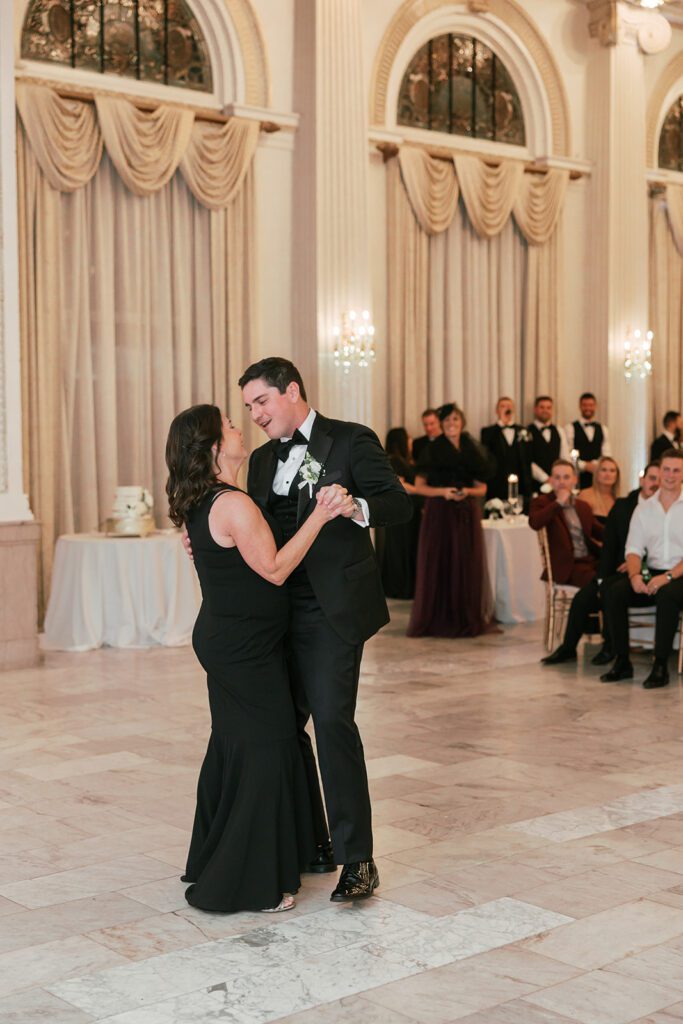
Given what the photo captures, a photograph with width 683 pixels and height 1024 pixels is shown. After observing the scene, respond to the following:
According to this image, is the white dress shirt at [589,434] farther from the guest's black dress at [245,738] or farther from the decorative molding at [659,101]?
the guest's black dress at [245,738]

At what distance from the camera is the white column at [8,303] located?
809 centimetres

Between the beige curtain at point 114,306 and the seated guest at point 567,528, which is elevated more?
the beige curtain at point 114,306

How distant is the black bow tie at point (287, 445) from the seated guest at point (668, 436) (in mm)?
10710

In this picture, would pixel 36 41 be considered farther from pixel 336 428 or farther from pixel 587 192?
pixel 336 428

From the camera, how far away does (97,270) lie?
33.3 ft

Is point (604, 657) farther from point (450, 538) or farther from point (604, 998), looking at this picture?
point (604, 998)

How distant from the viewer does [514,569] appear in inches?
389

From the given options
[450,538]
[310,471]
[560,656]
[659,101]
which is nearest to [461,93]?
[659,101]

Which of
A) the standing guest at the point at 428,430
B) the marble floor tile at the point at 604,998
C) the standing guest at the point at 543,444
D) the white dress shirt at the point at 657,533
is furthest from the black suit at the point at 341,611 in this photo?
the standing guest at the point at 543,444

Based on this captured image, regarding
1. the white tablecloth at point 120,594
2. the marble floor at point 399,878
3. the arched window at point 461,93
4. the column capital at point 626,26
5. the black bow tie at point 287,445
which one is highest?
the column capital at point 626,26

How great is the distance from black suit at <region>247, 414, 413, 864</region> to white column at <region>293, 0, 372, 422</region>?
725 cm

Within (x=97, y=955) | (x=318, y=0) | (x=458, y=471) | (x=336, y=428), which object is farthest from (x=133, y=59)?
(x=97, y=955)

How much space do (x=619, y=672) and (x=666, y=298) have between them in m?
8.22

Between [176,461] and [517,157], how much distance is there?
1023cm
